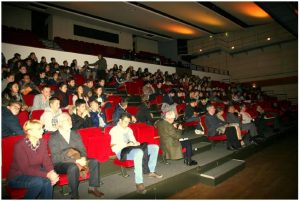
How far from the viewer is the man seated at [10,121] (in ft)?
10.1

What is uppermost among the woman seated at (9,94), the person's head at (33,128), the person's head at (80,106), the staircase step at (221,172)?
the woman seated at (9,94)

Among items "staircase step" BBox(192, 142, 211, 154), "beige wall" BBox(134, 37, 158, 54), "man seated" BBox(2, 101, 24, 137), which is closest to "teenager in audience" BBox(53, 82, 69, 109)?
"man seated" BBox(2, 101, 24, 137)

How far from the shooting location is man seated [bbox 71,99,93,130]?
3822 millimetres

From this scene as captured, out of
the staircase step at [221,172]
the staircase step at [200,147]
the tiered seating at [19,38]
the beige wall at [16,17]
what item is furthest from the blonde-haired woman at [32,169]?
the beige wall at [16,17]

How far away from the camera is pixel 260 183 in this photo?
140 inches

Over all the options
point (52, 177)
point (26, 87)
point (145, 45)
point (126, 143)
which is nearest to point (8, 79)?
point (26, 87)

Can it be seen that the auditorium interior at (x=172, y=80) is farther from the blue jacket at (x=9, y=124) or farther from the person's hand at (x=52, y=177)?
the person's hand at (x=52, y=177)

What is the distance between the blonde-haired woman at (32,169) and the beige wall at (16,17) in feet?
32.9

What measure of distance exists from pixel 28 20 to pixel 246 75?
40.0ft

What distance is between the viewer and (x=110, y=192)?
9.53ft

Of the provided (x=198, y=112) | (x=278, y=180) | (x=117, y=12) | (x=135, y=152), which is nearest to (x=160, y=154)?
(x=135, y=152)

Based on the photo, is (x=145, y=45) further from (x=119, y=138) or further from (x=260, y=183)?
(x=260, y=183)

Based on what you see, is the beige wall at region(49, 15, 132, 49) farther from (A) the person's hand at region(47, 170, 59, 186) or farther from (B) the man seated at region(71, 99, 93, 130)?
(A) the person's hand at region(47, 170, 59, 186)

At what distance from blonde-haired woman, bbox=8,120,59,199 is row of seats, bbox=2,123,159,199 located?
0.11 meters
